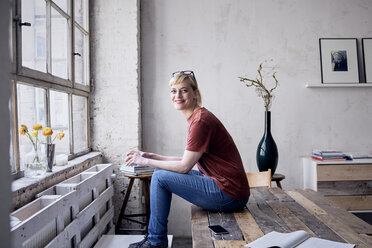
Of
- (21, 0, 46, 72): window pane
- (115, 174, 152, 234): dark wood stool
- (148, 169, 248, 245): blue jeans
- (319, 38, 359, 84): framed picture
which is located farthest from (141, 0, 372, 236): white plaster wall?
(148, 169, 248, 245): blue jeans

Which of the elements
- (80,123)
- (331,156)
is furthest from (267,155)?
(80,123)

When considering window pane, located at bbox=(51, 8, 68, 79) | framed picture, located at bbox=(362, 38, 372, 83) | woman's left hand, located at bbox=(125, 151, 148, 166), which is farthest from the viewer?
framed picture, located at bbox=(362, 38, 372, 83)

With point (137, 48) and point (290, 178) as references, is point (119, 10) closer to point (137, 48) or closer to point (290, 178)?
point (137, 48)

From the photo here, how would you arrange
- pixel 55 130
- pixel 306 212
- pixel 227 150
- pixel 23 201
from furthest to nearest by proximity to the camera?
pixel 55 130, pixel 227 150, pixel 306 212, pixel 23 201

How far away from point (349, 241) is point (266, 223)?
0.43 meters

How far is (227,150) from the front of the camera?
1998 millimetres

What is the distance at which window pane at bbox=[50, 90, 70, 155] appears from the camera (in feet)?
7.66

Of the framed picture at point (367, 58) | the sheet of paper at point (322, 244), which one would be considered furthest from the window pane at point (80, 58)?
the framed picture at point (367, 58)

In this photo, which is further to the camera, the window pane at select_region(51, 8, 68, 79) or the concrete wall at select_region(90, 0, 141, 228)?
the concrete wall at select_region(90, 0, 141, 228)

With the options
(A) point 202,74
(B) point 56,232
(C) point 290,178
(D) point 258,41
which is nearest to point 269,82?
(D) point 258,41

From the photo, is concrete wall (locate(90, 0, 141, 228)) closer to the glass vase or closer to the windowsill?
the windowsill

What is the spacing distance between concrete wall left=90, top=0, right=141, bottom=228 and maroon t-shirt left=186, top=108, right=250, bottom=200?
1.39m

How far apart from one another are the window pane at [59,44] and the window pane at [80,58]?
321mm

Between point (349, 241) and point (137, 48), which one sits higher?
point (137, 48)
